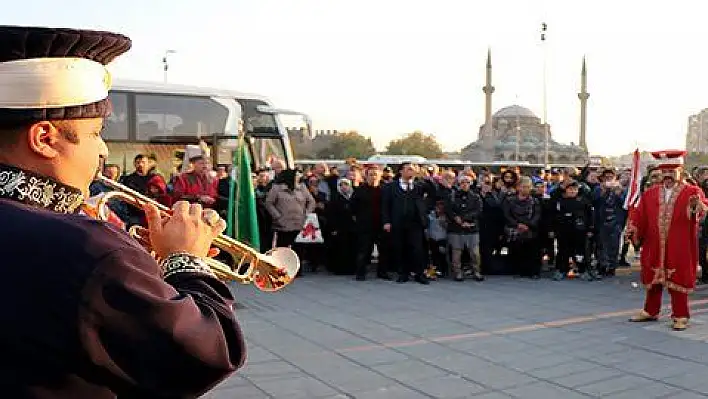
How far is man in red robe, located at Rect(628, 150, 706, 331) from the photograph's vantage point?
24.5 feet

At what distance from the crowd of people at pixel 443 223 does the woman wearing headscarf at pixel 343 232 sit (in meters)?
0.02

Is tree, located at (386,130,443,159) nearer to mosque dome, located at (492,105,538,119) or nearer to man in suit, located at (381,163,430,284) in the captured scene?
mosque dome, located at (492,105,538,119)

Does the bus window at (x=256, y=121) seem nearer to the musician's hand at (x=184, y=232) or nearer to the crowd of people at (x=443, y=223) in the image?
the crowd of people at (x=443, y=223)

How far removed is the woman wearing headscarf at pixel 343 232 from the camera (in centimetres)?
1163

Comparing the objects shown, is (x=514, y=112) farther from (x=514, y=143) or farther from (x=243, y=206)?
(x=243, y=206)

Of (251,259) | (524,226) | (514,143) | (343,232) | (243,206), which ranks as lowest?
(343,232)

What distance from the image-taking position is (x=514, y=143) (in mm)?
89750

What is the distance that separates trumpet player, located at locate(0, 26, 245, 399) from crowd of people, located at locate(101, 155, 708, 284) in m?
8.83

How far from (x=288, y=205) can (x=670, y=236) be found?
5579 mm

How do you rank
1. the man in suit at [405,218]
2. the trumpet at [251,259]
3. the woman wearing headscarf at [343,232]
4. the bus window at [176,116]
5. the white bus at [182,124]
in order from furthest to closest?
the bus window at [176,116], the white bus at [182,124], the woman wearing headscarf at [343,232], the man in suit at [405,218], the trumpet at [251,259]

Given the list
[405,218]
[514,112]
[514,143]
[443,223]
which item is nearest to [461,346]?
[405,218]

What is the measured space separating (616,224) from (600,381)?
6.70 metres

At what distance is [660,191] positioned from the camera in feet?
25.3

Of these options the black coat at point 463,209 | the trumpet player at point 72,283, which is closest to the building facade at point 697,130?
the black coat at point 463,209
